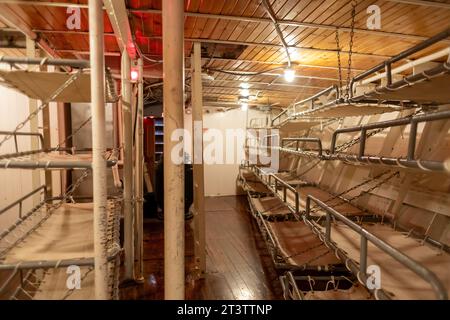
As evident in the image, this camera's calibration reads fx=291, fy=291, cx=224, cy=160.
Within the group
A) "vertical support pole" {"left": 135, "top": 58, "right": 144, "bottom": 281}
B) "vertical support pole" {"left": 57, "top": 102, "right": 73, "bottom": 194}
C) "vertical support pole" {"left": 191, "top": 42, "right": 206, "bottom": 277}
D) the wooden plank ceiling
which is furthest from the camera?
"vertical support pole" {"left": 57, "top": 102, "right": 73, "bottom": 194}

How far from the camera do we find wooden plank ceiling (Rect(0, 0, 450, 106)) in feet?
7.29

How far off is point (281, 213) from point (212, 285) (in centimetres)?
154

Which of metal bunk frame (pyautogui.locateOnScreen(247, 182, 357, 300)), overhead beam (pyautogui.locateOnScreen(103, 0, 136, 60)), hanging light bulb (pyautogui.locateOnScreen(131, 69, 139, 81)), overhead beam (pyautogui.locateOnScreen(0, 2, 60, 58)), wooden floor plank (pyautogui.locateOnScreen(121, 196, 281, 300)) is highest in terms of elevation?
overhead beam (pyautogui.locateOnScreen(0, 2, 60, 58))

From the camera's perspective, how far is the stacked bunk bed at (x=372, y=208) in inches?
51.0

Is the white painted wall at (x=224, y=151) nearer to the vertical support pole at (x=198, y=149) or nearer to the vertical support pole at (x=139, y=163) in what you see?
the vertical support pole at (x=198, y=149)

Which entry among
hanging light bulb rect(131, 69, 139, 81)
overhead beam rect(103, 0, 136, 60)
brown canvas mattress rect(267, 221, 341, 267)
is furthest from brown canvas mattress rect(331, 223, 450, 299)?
hanging light bulb rect(131, 69, 139, 81)

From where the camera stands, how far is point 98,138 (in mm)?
1059

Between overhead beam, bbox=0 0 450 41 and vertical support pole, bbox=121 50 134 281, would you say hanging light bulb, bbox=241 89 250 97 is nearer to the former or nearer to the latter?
overhead beam, bbox=0 0 450 41

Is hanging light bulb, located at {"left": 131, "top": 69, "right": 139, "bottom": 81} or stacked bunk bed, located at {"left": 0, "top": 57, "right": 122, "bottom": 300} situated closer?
stacked bunk bed, located at {"left": 0, "top": 57, "right": 122, "bottom": 300}

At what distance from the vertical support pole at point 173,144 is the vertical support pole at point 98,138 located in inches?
10.4

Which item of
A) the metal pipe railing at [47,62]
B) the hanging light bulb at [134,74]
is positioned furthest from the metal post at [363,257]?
the hanging light bulb at [134,74]

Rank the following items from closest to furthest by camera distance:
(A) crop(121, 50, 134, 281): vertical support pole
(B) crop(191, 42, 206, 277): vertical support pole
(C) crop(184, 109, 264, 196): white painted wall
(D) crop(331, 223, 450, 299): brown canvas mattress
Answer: (D) crop(331, 223, 450, 299): brown canvas mattress → (A) crop(121, 50, 134, 281): vertical support pole → (B) crop(191, 42, 206, 277): vertical support pole → (C) crop(184, 109, 264, 196): white painted wall

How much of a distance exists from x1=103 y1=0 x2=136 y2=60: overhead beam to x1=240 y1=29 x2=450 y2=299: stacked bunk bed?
5.07 feet
